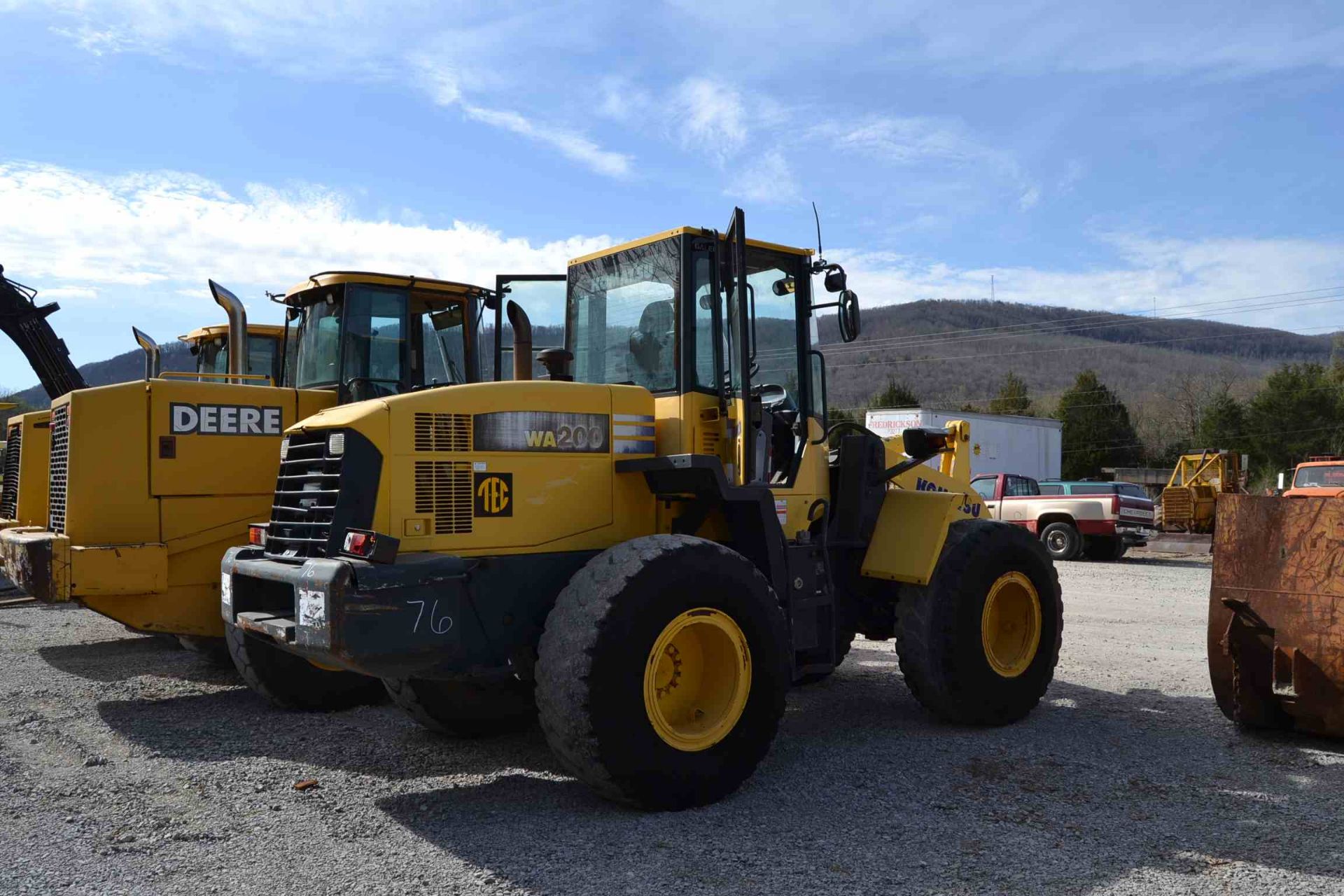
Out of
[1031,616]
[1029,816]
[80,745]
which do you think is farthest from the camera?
[1031,616]

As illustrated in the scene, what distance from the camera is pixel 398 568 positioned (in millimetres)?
4523

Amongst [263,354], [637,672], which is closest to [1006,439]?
[263,354]

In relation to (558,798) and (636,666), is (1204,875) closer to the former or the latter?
(636,666)

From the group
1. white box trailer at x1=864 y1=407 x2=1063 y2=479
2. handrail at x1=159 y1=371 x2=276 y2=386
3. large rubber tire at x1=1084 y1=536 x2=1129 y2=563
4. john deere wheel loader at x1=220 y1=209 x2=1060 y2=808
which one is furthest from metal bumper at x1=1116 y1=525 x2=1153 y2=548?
handrail at x1=159 y1=371 x2=276 y2=386

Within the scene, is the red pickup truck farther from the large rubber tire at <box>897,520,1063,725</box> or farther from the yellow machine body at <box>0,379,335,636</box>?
the yellow machine body at <box>0,379,335,636</box>

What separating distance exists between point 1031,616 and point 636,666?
11.1 ft

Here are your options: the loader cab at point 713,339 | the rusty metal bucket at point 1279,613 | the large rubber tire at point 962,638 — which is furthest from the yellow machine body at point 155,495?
the rusty metal bucket at point 1279,613

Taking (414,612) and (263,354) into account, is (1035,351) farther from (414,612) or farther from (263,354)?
(414,612)

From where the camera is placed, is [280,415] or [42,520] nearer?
[280,415]

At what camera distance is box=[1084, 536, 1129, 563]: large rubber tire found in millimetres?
21797

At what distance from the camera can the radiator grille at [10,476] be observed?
32.0 ft

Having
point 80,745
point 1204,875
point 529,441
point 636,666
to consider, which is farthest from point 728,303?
point 80,745

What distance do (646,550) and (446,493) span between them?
953mm

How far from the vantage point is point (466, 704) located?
6086mm
